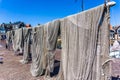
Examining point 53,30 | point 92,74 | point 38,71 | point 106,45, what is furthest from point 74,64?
point 38,71

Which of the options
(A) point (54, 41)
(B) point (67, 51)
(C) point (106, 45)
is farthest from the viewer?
(A) point (54, 41)

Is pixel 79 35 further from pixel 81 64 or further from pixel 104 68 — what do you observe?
pixel 104 68

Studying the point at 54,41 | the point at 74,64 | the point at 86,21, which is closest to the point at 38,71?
the point at 54,41

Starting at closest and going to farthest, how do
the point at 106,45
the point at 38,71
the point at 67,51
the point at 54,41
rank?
the point at 106,45, the point at 67,51, the point at 54,41, the point at 38,71

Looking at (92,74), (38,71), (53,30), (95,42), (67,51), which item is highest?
(53,30)

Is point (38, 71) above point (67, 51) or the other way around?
the other way around

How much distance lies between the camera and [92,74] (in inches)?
171

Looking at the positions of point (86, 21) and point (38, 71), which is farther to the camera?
point (38, 71)

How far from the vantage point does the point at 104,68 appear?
408cm

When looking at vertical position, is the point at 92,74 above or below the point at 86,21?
below

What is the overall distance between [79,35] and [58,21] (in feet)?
4.45

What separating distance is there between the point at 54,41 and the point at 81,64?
195 centimetres

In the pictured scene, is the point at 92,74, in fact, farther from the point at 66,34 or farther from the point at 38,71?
the point at 38,71

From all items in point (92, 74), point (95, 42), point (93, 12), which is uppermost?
point (93, 12)
